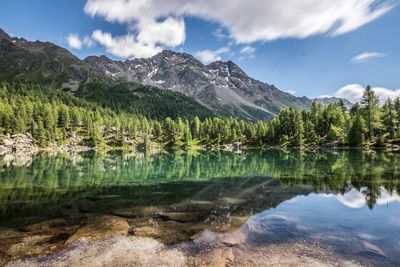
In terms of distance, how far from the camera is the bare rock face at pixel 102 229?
22.3 m

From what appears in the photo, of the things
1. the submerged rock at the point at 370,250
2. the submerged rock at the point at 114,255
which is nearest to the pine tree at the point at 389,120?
the submerged rock at the point at 370,250

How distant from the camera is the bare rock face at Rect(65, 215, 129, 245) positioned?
22328 mm

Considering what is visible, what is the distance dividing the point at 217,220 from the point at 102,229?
10.1 m

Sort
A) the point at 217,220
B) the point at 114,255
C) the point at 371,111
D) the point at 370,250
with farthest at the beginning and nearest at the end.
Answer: the point at 371,111 → the point at 217,220 → the point at 370,250 → the point at 114,255

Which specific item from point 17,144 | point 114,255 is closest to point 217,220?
point 114,255

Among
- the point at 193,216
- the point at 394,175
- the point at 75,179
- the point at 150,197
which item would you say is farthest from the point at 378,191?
the point at 75,179

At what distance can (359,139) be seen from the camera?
120625 millimetres

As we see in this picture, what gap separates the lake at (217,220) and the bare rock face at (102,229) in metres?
0.70

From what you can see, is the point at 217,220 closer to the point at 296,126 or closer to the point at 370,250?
the point at 370,250

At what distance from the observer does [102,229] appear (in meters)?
24.6

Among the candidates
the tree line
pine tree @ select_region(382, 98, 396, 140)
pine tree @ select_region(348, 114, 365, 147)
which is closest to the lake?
pine tree @ select_region(348, 114, 365, 147)

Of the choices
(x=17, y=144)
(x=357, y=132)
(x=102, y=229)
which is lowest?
(x=102, y=229)

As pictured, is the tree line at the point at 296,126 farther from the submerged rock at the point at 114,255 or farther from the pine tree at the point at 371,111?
the submerged rock at the point at 114,255

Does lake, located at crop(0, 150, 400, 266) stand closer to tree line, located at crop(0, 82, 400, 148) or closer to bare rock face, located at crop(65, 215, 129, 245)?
bare rock face, located at crop(65, 215, 129, 245)
